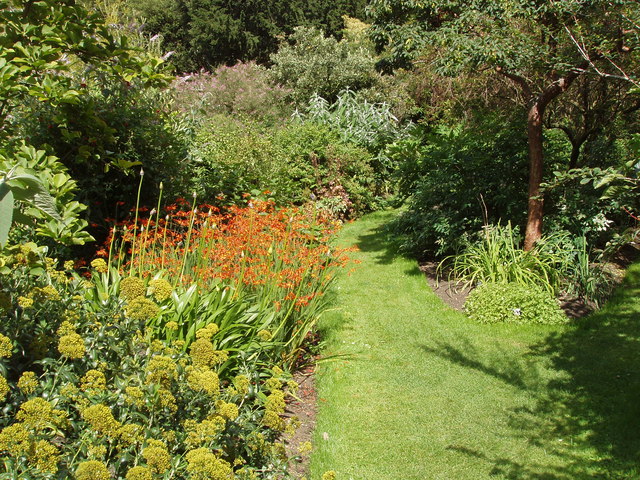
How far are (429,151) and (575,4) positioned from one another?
2.90 m

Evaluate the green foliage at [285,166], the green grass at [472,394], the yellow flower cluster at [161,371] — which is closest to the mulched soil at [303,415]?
the green grass at [472,394]

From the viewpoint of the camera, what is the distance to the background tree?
5797 mm

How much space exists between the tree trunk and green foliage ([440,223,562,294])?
19 centimetres

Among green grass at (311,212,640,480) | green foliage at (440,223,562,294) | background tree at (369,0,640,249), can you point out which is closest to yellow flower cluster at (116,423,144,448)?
green grass at (311,212,640,480)

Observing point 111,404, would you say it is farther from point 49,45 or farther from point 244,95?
point 244,95

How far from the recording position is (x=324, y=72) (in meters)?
17.8

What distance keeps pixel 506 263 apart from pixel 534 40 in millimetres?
2438

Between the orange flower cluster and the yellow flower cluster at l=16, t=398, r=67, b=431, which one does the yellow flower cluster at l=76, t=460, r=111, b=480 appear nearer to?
the yellow flower cluster at l=16, t=398, r=67, b=431

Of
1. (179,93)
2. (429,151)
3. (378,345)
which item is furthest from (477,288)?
(179,93)

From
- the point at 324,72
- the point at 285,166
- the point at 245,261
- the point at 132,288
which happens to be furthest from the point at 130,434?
the point at 324,72

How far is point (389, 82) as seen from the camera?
695 inches

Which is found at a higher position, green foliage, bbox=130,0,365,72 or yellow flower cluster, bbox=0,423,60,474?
green foliage, bbox=130,0,365,72

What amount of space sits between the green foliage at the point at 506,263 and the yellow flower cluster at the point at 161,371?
15.6 feet

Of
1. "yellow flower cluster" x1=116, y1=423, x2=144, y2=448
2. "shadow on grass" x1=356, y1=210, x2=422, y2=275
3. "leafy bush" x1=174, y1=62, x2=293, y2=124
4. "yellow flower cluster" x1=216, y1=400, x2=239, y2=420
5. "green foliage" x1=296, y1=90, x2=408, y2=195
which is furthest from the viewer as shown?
"leafy bush" x1=174, y1=62, x2=293, y2=124
